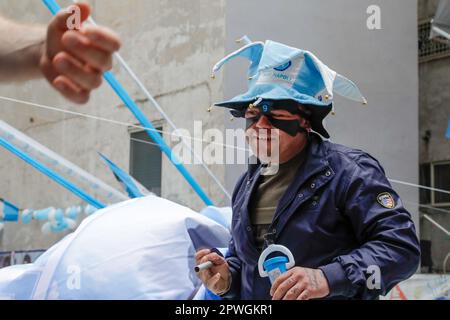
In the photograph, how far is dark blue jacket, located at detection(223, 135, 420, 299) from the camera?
0.72 meters

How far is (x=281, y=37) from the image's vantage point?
1.68 meters

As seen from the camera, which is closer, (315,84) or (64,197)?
(315,84)

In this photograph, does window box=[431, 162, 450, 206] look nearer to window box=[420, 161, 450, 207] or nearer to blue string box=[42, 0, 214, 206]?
window box=[420, 161, 450, 207]

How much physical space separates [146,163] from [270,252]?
1.12 metres

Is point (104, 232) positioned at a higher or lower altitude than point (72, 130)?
lower

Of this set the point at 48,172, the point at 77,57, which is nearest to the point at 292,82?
the point at 77,57

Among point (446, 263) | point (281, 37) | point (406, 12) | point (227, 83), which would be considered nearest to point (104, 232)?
point (227, 83)

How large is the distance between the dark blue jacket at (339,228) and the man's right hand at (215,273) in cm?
2

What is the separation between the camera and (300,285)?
68 centimetres

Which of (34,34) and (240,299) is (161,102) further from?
(34,34)

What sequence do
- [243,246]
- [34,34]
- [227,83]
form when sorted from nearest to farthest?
[34,34] → [243,246] → [227,83]

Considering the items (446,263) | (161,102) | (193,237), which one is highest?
(161,102)

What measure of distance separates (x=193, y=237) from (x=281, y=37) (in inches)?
28.1

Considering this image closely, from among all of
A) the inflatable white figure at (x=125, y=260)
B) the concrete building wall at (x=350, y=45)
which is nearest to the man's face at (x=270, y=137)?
the inflatable white figure at (x=125, y=260)
